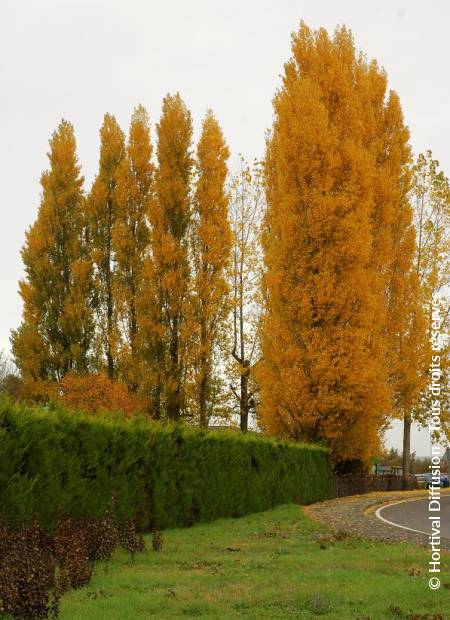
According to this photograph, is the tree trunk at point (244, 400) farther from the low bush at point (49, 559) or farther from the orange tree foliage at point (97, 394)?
the low bush at point (49, 559)

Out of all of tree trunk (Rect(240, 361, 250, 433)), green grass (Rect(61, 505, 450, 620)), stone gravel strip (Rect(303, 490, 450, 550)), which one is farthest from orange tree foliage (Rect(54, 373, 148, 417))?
green grass (Rect(61, 505, 450, 620))

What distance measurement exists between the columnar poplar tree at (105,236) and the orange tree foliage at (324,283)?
1001cm

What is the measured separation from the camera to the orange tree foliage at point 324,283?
88.9ft

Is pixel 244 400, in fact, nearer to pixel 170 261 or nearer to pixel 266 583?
pixel 170 261

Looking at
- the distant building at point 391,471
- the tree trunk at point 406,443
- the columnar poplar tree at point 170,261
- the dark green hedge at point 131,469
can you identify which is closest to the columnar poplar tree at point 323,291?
the dark green hedge at point 131,469

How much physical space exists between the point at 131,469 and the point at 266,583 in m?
6.69

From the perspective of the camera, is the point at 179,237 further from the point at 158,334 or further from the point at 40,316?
the point at 40,316

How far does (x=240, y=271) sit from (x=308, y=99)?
10.2 metres

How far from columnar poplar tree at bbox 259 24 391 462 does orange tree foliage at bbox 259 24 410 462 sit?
0.12 feet

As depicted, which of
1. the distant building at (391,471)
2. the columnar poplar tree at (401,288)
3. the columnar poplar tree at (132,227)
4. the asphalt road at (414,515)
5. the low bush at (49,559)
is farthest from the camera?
the distant building at (391,471)

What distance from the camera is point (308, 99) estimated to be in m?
28.8

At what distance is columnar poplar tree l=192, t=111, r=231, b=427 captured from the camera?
108ft

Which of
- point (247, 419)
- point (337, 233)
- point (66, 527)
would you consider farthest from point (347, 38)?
point (66, 527)

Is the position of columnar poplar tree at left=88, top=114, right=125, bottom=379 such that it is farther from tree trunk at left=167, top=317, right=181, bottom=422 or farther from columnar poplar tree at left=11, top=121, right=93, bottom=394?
tree trunk at left=167, top=317, right=181, bottom=422
